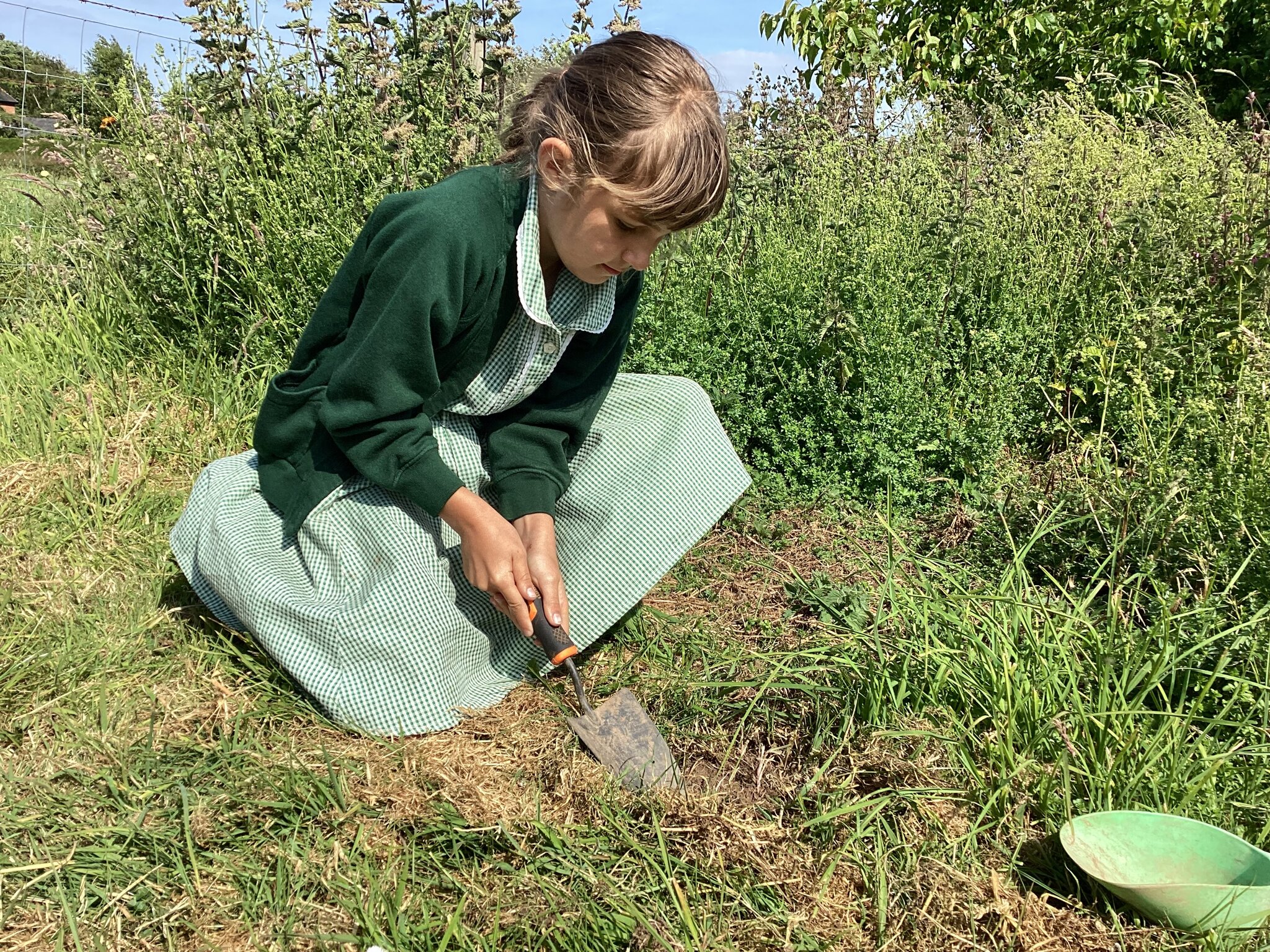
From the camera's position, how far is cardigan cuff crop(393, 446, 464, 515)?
1798mm

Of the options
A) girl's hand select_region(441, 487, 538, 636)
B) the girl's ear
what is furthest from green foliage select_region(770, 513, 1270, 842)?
the girl's ear

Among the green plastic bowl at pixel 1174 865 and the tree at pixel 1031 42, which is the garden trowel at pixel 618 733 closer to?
the green plastic bowl at pixel 1174 865

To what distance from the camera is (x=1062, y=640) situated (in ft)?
5.92

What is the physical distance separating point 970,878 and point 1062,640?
527 mm

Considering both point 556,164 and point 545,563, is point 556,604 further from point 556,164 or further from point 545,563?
point 556,164

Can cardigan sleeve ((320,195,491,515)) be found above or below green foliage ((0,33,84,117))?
below

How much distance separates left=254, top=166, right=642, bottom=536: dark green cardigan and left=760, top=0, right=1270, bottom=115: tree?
3.83 meters

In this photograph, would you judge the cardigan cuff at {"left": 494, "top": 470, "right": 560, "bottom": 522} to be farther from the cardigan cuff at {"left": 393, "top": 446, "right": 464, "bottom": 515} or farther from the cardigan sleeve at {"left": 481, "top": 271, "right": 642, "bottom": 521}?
the cardigan cuff at {"left": 393, "top": 446, "right": 464, "bottom": 515}

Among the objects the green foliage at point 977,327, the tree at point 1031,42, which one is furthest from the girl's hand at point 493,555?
the tree at point 1031,42

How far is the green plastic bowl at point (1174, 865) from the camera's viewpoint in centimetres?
137

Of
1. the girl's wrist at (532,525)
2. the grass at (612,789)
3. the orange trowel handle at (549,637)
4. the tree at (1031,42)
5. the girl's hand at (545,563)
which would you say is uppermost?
the tree at (1031,42)

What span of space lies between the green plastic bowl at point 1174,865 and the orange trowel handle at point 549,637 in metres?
0.88

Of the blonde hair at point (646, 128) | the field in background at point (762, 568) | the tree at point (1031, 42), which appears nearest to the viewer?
the field in background at point (762, 568)

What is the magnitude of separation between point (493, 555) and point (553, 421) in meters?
0.43
